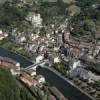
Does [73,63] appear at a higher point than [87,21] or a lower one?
lower

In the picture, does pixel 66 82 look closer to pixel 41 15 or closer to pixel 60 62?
pixel 60 62

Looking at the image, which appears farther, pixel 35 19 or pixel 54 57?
pixel 35 19

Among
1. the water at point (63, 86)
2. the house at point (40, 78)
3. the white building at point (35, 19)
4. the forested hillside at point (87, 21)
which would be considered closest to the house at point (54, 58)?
the water at point (63, 86)

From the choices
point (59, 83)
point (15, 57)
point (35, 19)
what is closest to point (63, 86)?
point (59, 83)

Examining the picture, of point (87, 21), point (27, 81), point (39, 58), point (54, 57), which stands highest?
point (87, 21)

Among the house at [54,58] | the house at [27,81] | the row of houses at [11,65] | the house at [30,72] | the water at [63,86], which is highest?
the house at [54,58]

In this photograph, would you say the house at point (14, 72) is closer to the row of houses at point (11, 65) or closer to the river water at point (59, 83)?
the row of houses at point (11, 65)

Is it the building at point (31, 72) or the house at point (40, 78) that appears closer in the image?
the house at point (40, 78)

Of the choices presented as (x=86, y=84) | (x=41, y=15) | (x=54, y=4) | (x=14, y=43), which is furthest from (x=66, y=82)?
(x=54, y=4)

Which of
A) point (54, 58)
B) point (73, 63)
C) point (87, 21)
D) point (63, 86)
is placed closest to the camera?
point (63, 86)

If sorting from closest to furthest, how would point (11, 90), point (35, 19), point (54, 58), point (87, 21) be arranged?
point (11, 90) → point (54, 58) → point (87, 21) → point (35, 19)

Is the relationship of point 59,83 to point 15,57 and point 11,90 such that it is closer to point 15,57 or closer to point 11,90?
point 11,90
